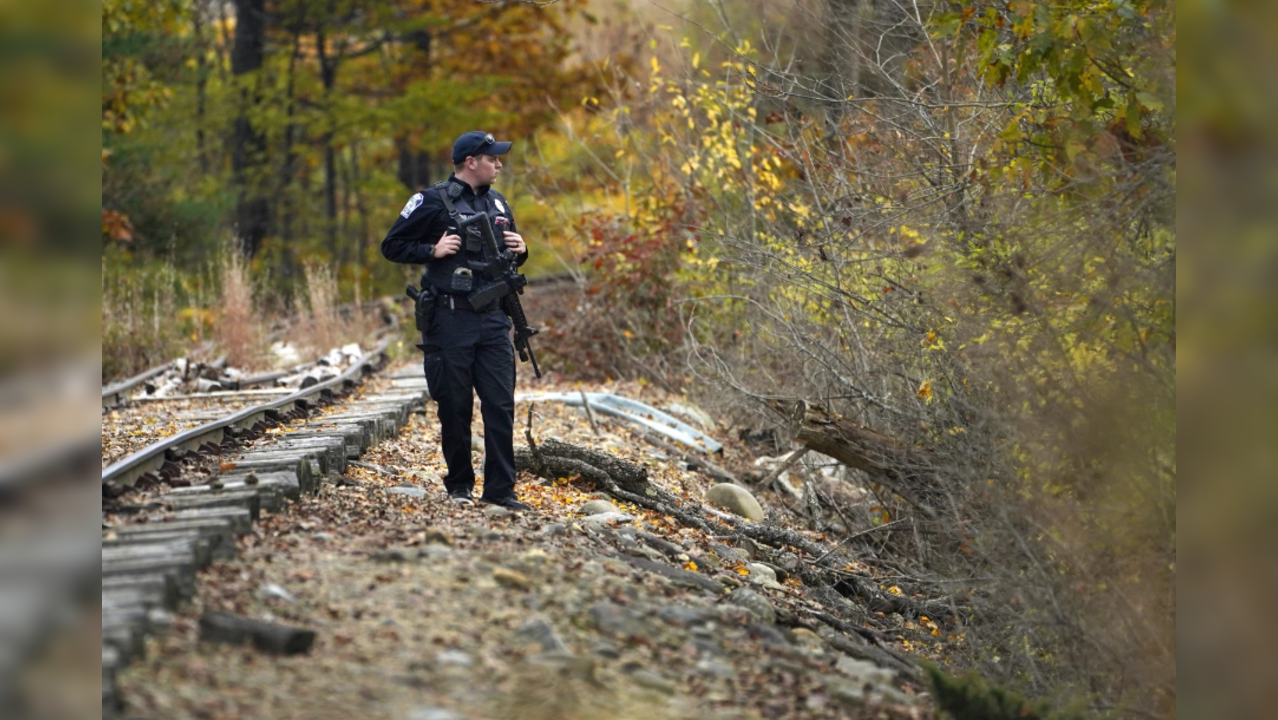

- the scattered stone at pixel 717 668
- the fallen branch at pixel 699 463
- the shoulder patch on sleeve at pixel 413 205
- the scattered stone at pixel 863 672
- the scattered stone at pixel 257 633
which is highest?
the shoulder patch on sleeve at pixel 413 205

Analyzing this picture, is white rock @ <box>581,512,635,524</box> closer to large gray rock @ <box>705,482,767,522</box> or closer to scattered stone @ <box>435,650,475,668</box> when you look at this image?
large gray rock @ <box>705,482,767,522</box>

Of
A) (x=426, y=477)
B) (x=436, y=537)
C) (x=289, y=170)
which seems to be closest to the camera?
(x=436, y=537)

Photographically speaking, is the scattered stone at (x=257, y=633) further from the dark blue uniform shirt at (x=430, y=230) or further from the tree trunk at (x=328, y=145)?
the tree trunk at (x=328, y=145)

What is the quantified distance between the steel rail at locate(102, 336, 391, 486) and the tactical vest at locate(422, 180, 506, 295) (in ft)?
5.60

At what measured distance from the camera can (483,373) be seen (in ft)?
24.2

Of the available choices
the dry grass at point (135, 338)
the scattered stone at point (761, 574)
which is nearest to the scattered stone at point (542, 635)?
the scattered stone at point (761, 574)

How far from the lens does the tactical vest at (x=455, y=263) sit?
725cm

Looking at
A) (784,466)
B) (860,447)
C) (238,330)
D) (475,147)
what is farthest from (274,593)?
(238,330)

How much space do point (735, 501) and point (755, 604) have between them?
3.61 meters

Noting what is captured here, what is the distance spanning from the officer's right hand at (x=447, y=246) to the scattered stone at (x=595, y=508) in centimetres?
172

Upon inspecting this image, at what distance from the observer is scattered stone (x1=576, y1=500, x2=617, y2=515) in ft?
24.8

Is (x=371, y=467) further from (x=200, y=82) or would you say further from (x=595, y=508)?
(x=200, y=82)
